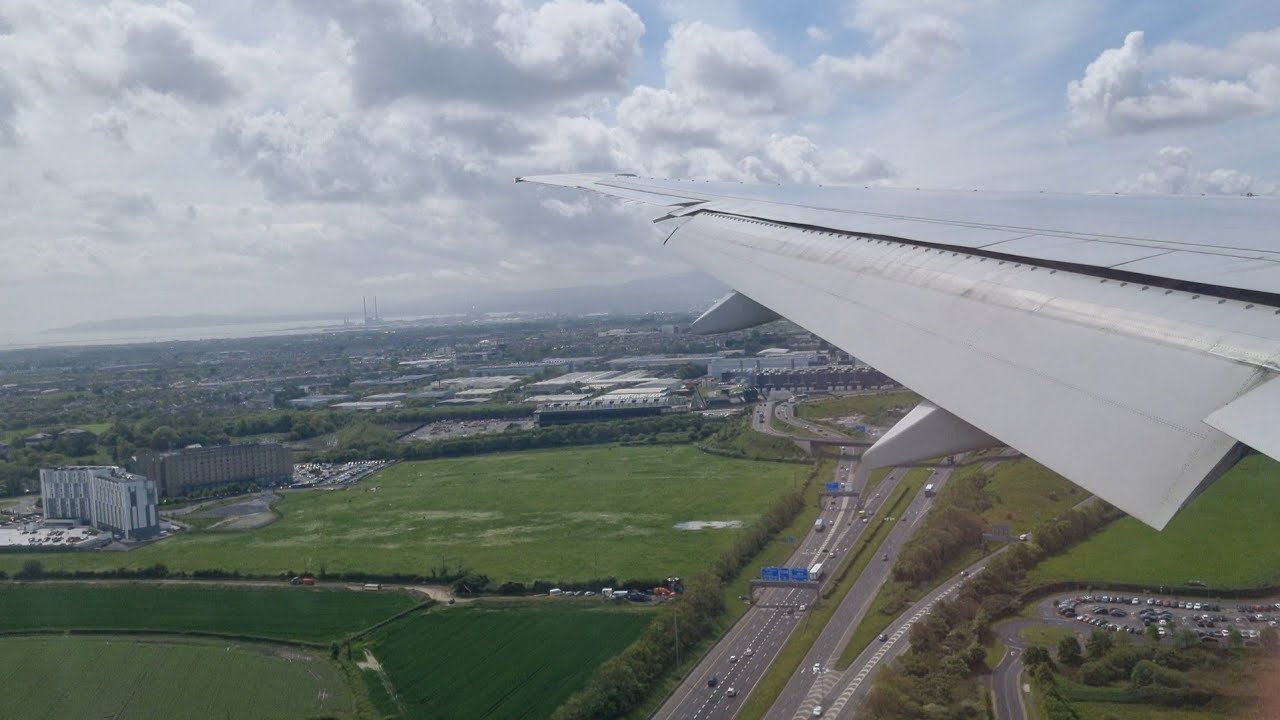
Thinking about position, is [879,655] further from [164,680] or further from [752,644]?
[164,680]

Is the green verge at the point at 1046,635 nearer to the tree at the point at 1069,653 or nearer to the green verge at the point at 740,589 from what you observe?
the tree at the point at 1069,653

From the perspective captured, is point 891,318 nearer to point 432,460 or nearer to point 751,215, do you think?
point 751,215

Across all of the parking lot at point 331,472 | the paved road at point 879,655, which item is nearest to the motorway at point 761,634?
the paved road at point 879,655

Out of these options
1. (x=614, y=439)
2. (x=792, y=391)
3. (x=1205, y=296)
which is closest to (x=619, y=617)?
(x=1205, y=296)

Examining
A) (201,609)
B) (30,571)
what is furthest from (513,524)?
(30,571)

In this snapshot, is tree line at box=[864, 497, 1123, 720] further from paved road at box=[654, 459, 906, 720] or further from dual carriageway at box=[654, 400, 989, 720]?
paved road at box=[654, 459, 906, 720]

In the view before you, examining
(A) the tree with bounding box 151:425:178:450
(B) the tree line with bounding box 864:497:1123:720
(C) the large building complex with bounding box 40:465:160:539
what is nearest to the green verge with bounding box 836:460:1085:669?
(B) the tree line with bounding box 864:497:1123:720
